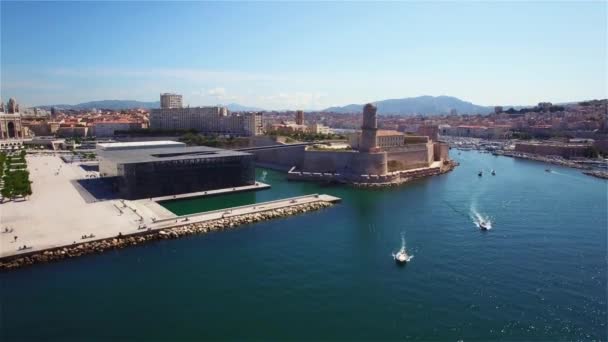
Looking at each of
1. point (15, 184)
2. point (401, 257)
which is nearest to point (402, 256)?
point (401, 257)

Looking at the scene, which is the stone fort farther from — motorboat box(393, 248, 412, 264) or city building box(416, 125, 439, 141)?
motorboat box(393, 248, 412, 264)

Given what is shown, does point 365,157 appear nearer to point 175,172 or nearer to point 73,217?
point 175,172

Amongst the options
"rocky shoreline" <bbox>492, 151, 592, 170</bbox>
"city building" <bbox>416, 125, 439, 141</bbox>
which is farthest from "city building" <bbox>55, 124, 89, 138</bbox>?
"rocky shoreline" <bbox>492, 151, 592, 170</bbox>

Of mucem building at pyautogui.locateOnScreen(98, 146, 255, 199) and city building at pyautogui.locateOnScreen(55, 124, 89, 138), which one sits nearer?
mucem building at pyautogui.locateOnScreen(98, 146, 255, 199)

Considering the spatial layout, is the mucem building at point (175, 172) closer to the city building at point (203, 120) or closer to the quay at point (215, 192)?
the quay at point (215, 192)

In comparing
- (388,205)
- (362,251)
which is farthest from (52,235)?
(388,205)
